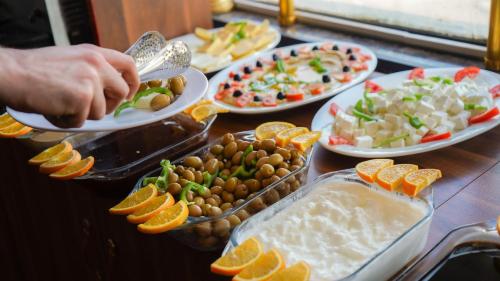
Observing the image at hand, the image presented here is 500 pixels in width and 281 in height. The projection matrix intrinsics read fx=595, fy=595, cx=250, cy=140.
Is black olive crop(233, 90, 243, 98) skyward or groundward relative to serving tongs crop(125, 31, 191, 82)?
groundward

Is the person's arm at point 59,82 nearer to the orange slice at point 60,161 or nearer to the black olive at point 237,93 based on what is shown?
the orange slice at point 60,161

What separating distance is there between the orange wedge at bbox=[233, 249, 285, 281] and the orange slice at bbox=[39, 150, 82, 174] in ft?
1.73

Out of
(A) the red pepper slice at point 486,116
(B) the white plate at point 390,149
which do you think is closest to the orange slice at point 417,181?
(B) the white plate at point 390,149

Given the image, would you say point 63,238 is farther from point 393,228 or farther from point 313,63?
point 393,228

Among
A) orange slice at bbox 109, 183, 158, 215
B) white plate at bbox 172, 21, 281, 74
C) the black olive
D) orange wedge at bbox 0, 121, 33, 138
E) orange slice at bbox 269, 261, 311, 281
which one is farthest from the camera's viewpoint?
white plate at bbox 172, 21, 281, 74

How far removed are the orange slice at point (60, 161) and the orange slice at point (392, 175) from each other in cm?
59

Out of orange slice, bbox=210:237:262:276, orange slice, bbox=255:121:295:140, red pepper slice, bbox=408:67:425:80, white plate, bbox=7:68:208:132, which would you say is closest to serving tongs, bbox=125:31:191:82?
white plate, bbox=7:68:208:132

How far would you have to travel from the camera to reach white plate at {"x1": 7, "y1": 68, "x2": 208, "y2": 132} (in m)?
1.09

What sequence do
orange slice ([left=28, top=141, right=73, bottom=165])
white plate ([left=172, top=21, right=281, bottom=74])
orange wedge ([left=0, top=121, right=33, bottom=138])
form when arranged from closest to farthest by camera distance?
orange slice ([left=28, top=141, right=73, bottom=165]) < orange wedge ([left=0, top=121, right=33, bottom=138]) < white plate ([left=172, top=21, right=281, bottom=74])

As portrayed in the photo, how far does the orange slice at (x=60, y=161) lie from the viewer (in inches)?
45.1

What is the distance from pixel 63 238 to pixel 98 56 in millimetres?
794

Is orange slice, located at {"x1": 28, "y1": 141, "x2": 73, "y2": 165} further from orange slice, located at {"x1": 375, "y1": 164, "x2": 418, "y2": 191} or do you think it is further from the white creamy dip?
orange slice, located at {"x1": 375, "y1": 164, "x2": 418, "y2": 191}

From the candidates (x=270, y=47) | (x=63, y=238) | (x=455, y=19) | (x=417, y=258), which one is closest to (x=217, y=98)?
(x=270, y=47)

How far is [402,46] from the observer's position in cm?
163
